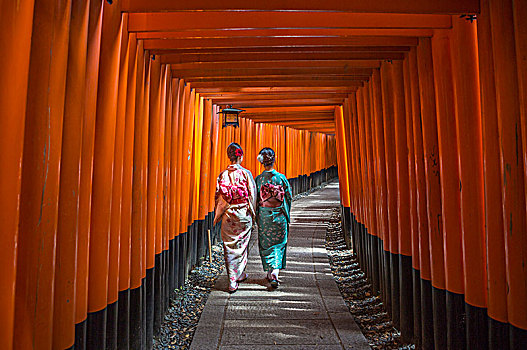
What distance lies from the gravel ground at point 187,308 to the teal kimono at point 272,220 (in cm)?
89

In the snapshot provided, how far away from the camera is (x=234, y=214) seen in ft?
15.7

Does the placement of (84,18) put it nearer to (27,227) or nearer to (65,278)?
→ (27,227)

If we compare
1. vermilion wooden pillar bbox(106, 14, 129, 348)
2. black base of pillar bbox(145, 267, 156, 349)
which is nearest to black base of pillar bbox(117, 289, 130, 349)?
vermilion wooden pillar bbox(106, 14, 129, 348)

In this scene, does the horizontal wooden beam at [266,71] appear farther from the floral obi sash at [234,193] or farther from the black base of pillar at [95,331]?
Answer: the black base of pillar at [95,331]

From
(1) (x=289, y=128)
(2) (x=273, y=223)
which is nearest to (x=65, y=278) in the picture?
(2) (x=273, y=223)

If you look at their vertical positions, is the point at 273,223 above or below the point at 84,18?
below

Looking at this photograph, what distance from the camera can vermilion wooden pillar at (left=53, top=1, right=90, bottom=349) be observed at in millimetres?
1699

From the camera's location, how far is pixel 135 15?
2.51 m

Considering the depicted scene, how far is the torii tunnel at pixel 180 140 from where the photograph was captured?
57.4 inches

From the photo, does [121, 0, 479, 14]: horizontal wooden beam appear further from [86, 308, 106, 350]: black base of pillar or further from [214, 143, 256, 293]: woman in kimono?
[214, 143, 256, 293]: woman in kimono

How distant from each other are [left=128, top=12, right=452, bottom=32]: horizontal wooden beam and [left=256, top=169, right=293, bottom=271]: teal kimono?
104 inches

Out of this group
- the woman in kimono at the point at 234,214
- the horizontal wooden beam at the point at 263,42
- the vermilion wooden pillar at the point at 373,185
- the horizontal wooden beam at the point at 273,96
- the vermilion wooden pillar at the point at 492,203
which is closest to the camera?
the vermilion wooden pillar at the point at 492,203

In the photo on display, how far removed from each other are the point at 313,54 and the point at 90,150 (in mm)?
2261

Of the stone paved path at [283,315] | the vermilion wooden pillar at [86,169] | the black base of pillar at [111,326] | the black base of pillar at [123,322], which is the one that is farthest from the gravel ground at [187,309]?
the vermilion wooden pillar at [86,169]
